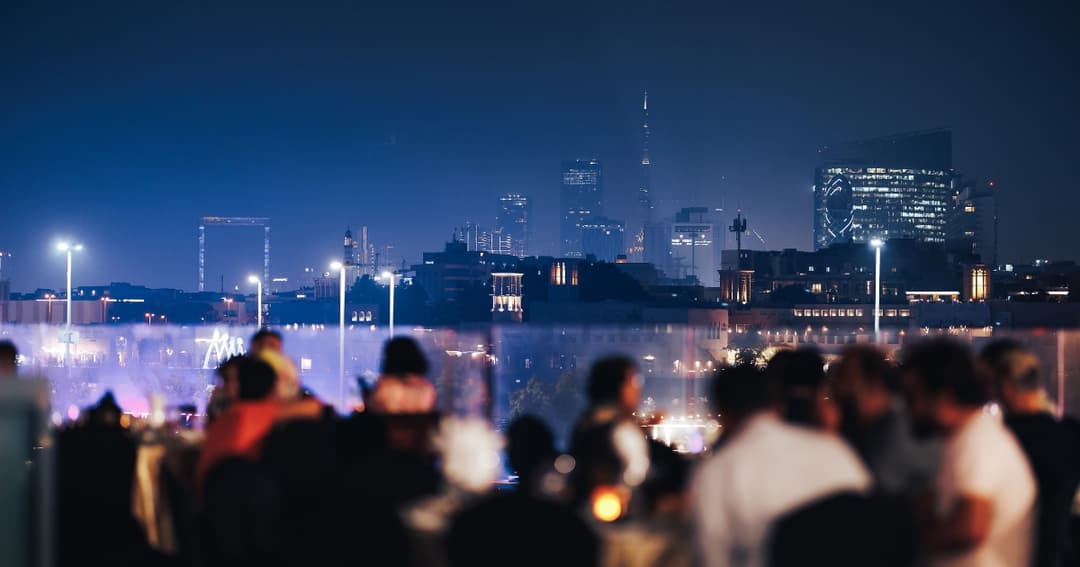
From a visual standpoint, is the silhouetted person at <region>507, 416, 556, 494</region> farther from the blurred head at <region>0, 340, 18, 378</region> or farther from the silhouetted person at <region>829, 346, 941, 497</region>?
the blurred head at <region>0, 340, 18, 378</region>

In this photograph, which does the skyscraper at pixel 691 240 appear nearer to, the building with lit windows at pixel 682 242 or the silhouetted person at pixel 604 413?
the building with lit windows at pixel 682 242

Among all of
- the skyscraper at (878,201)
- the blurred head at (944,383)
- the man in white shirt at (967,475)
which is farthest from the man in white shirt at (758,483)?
the skyscraper at (878,201)

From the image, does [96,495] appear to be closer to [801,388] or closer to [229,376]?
[229,376]

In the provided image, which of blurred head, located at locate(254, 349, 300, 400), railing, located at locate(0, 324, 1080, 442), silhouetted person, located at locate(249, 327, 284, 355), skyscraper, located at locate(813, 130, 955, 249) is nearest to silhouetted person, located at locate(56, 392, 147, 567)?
silhouetted person, located at locate(249, 327, 284, 355)

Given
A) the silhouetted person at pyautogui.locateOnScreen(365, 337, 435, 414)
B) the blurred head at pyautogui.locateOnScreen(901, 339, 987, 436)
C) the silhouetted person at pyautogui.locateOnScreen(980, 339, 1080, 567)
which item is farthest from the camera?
the silhouetted person at pyautogui.locateOnScreen(365, 337, 435, 414)

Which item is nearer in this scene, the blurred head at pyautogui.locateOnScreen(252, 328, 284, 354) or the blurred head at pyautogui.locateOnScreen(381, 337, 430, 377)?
the blurred head at pyautogui.locateOnScreen(381, 337, 430, 377)

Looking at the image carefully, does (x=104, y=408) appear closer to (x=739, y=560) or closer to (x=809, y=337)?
(x=739, y=560)

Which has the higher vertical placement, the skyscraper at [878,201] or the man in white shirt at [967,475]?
the skyscraper at [878,201]
